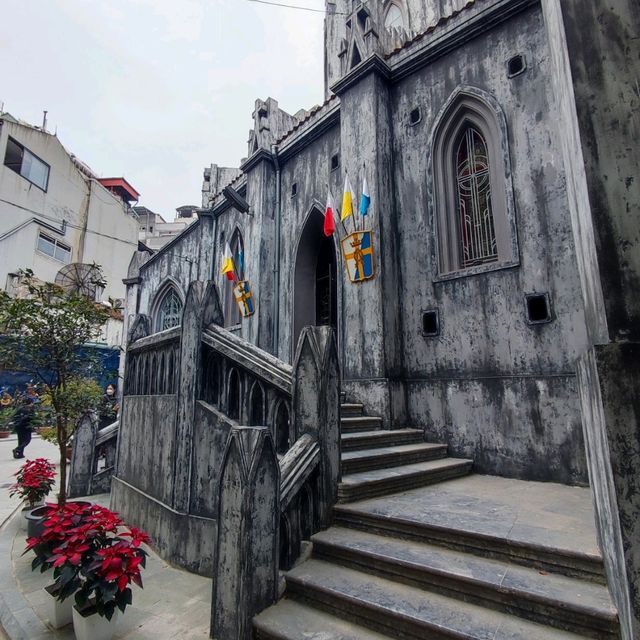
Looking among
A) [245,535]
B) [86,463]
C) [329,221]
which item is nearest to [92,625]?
[245,535]

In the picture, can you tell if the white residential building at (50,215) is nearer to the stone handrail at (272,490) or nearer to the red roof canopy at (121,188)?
the red roof canopy at (121,188)

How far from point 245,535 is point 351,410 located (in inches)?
145

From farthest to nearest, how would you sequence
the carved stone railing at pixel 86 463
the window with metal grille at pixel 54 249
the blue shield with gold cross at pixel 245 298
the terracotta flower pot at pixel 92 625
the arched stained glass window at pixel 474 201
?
the window with metal grille at pixel 54 249 → the blue shield with gold cross at pixel 245 298 → the carved stone railing at pixel 86 463 → the arched stained glass window at pixel 474 201 → the terracotta flower pot at pixel 92 625

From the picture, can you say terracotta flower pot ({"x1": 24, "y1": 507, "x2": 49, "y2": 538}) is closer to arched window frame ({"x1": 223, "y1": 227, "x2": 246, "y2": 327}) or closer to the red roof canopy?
arched window frame ({"x1": 223, "y1": 227, "x2": 246, "y2": 327})

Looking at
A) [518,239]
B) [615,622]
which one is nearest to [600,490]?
[615,622]

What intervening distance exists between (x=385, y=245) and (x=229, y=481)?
17.0 feet

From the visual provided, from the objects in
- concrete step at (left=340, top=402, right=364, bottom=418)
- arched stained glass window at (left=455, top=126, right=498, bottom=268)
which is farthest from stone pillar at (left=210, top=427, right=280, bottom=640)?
arched stained glass window at (left=455, top=126, right=498, bottom=268)

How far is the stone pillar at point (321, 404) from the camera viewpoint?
3760 mm

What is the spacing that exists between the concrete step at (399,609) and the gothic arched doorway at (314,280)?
672cm

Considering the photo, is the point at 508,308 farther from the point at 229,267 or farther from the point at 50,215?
the point at 50,215

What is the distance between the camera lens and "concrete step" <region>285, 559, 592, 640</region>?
2.37m

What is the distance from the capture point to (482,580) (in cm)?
264

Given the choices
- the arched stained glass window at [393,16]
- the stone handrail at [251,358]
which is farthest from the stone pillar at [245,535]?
the arched stained glass window at [393,16]

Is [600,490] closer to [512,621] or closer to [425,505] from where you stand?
[512,621]
